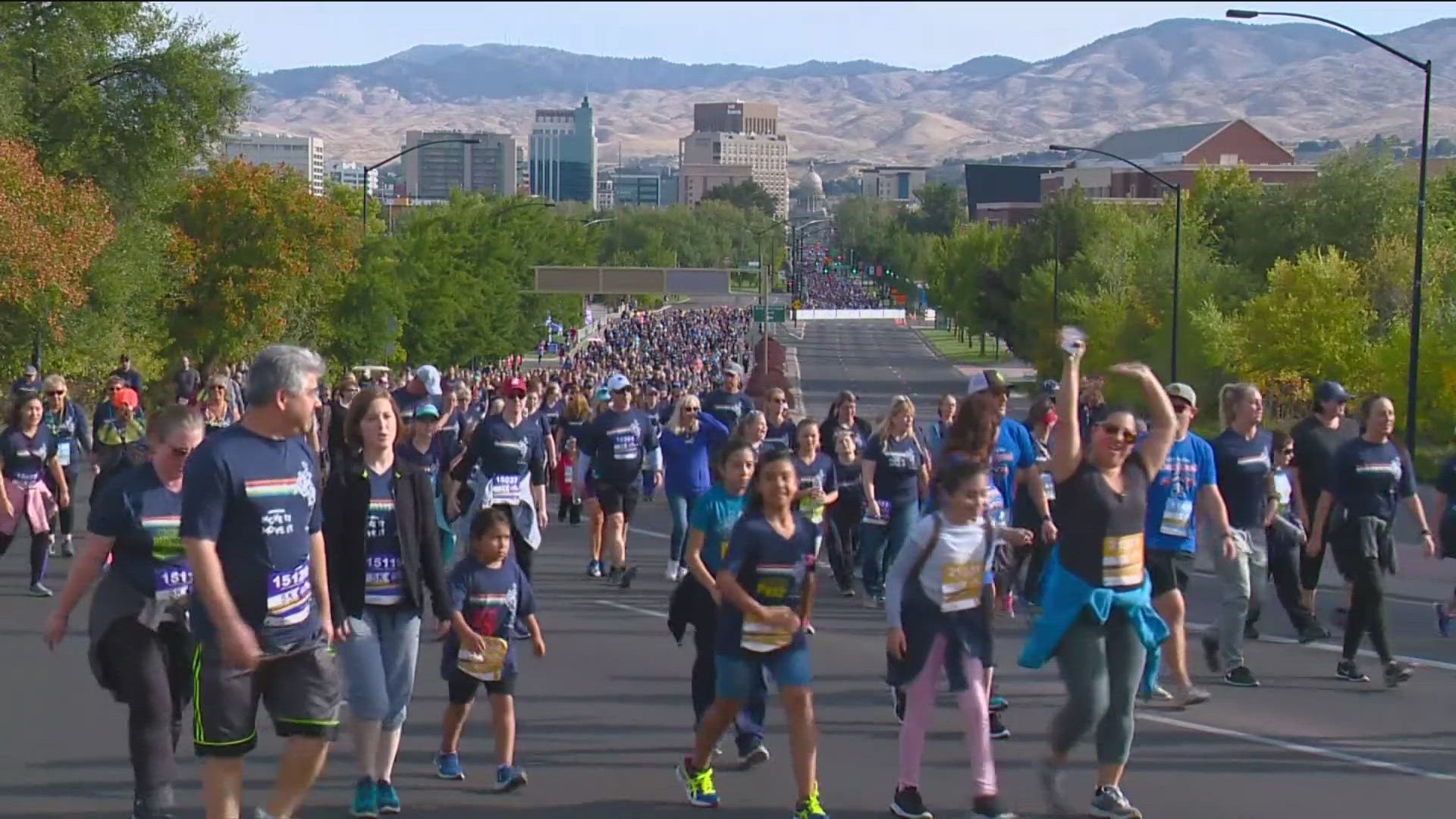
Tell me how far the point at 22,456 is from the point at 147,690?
8461 millimetres

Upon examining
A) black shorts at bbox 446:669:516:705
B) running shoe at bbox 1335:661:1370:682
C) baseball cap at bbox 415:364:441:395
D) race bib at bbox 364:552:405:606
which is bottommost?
running shoe at bbox 1335:661:1370:682

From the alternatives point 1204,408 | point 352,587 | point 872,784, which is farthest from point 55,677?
point 1204,408

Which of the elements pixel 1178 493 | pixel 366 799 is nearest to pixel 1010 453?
pixel 1178 493

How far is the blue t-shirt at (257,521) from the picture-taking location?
20.3 feet

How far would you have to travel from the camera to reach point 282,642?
640 cm

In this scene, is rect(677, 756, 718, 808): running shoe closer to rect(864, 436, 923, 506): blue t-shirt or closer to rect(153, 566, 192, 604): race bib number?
rect(153, 566, 192, 604): race bib number

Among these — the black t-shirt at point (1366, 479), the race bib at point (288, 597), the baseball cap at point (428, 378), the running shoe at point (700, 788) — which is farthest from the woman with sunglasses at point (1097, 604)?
the baseball cap at point (428, 378)

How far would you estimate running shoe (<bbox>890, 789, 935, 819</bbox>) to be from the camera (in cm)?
786

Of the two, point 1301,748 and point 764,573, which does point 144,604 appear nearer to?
point 764,573

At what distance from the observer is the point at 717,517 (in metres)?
8.64

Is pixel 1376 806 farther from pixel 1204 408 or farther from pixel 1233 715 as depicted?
pixel 1204 408

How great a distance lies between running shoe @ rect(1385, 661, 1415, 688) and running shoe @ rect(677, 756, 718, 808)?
4.96m

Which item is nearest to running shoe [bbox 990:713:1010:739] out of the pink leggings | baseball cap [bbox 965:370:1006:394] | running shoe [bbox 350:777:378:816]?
baseball cap [bbox 965:370:1006:394]

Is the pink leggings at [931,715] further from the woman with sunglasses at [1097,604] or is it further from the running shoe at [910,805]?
the woman with sunglasses at [1097,604]
